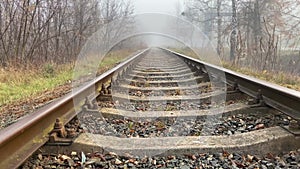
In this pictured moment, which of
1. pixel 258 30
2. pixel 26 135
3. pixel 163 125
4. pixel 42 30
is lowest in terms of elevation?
pixel 163 125

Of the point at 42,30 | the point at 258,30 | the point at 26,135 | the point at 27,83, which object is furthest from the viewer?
the point at 258,30

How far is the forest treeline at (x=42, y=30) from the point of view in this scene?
914 centimetres

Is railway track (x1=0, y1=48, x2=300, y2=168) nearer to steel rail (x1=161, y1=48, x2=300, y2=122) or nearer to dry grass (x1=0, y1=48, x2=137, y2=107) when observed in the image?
steel rail (x1=161, y1=48, x2=300, y2=122)

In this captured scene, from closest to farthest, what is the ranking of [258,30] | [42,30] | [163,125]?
1. [163,125]
2. [42,30]
3. [258,30]

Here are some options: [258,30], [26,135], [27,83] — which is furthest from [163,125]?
[258,30]

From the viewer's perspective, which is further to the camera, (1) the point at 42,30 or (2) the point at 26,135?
(1) the point at 42,30

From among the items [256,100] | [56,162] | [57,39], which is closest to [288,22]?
[57,39]

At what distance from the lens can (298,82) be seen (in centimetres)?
620

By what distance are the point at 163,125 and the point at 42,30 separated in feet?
27.6

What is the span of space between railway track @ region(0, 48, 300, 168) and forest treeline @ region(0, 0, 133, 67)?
18.8 feet

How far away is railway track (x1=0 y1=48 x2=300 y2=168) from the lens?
2117 millimetres

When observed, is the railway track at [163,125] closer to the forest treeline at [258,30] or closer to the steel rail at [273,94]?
the steel rail at [273,94]

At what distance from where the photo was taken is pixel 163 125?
Answer: 2.88 m

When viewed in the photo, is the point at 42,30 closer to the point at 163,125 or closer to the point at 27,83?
the point at 27,83
